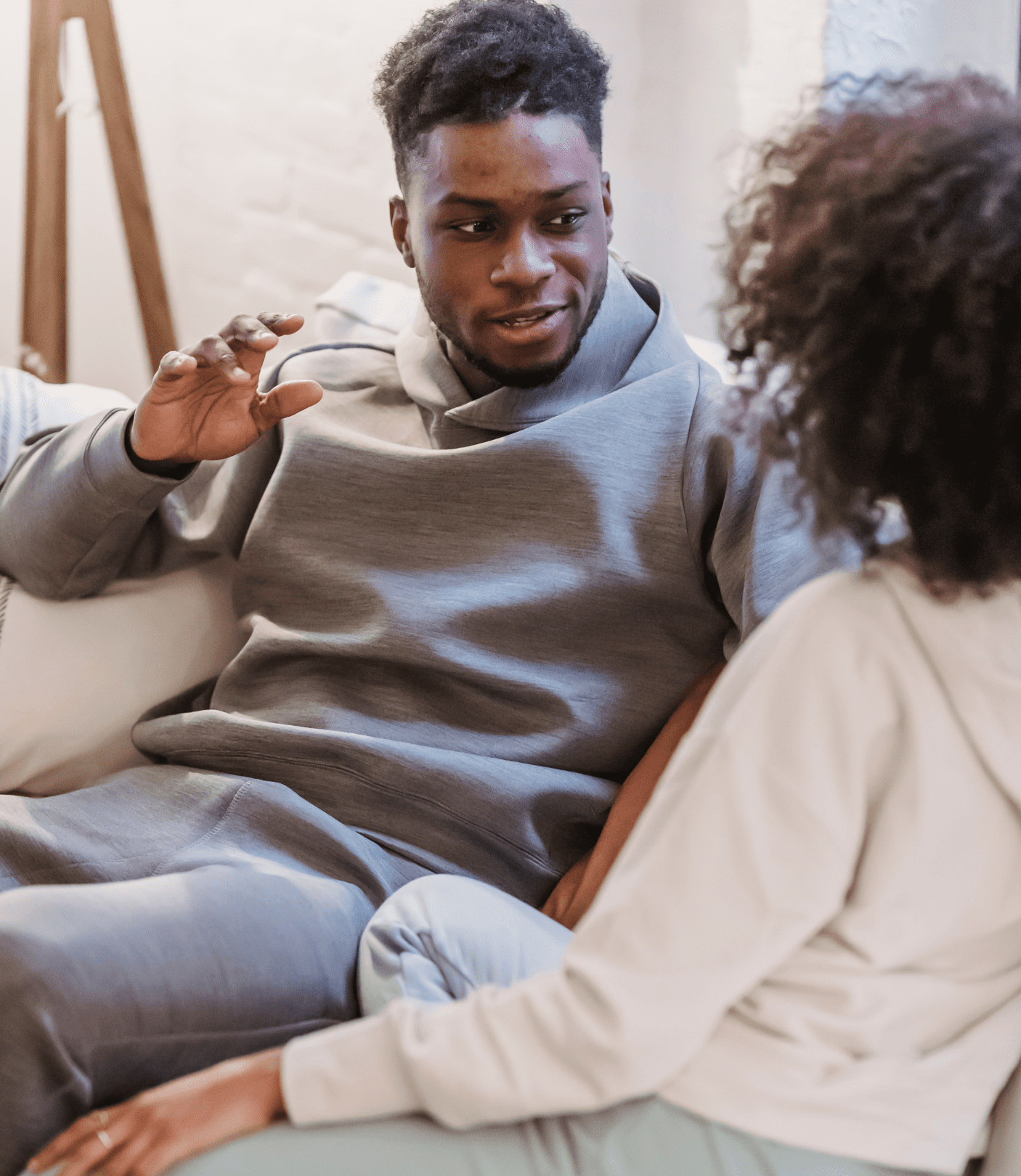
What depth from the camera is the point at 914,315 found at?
Result: 2.04 feet

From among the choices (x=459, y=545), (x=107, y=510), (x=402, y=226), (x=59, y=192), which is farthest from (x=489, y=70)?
(x=59, y=192)

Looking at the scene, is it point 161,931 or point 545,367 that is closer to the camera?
point 161,931

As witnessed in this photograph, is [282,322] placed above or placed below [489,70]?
below

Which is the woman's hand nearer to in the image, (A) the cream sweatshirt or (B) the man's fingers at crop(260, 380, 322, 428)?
(A) the cream sweatshirt

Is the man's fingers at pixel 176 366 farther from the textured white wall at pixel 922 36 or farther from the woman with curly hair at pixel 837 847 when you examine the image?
the textured white wall at pixel 922 36

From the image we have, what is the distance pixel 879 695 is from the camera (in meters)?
0.66

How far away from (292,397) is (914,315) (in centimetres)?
74

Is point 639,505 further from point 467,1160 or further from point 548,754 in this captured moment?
point 467,1160

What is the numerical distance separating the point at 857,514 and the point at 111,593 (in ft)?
3.06

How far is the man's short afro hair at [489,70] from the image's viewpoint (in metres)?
1.18

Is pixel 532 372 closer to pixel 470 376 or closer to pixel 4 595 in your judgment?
pixel 470 376

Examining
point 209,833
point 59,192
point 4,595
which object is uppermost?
point 59,192

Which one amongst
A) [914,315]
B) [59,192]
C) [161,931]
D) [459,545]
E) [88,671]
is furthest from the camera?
[59,192]

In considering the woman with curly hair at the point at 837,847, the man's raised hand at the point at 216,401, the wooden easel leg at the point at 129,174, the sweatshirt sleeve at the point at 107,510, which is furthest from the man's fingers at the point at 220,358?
the wooden easel leg at the point at 129,174
